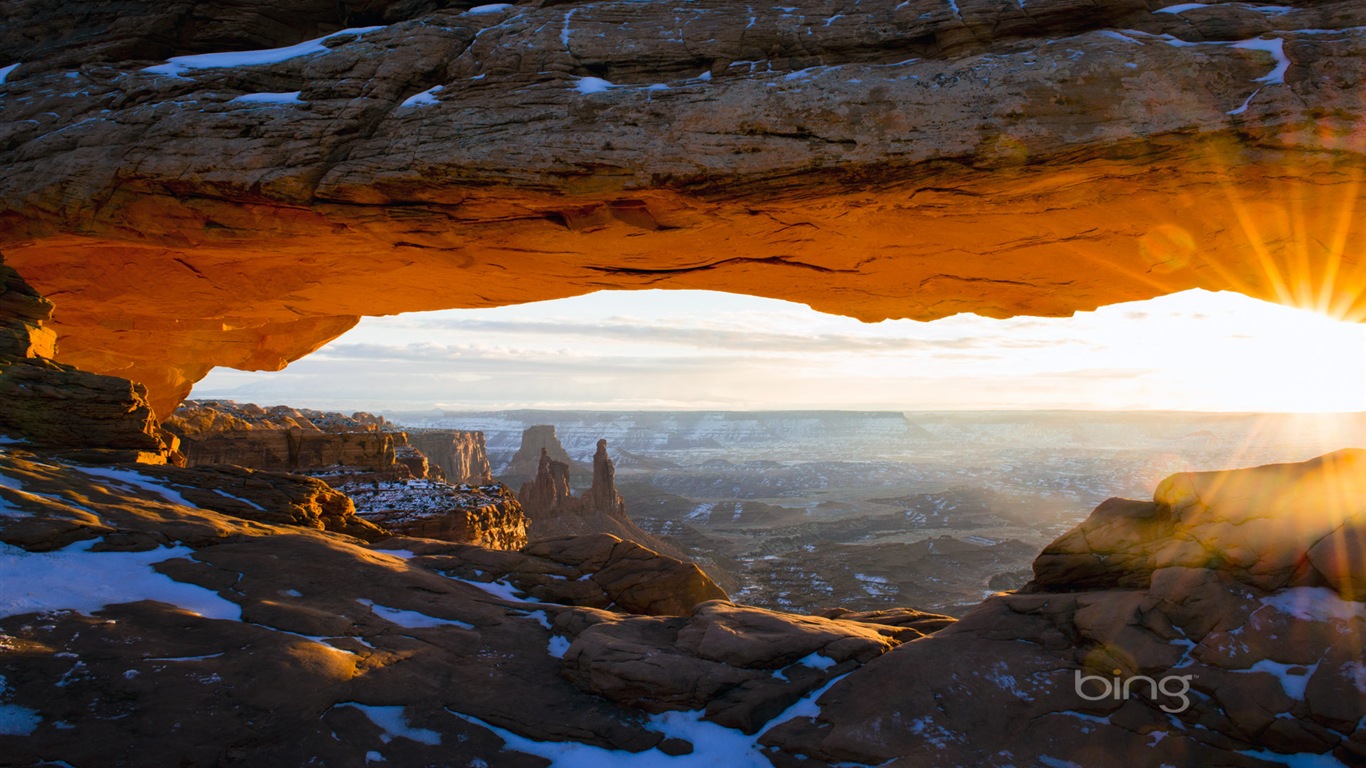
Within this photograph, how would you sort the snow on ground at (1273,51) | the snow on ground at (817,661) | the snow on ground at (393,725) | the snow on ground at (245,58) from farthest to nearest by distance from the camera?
the snow on ground at (245,58)
the snow on ground at (1273,51)
the snow on ground at (817,661)
the snow on ground at (393,725)

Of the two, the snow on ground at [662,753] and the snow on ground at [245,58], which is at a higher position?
the snow on ground at [245,58]

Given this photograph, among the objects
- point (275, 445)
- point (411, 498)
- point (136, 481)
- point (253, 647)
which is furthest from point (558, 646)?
point (275, 445)

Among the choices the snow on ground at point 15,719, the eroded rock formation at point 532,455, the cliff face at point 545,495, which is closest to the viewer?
the snow on ground at point 15,719

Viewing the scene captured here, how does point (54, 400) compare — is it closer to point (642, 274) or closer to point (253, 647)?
point (253, 647)

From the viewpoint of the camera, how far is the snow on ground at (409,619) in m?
9.74

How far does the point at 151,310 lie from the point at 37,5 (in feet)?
23.9

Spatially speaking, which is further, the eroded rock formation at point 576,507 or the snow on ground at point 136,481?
the eroded rock formation at point 576,507

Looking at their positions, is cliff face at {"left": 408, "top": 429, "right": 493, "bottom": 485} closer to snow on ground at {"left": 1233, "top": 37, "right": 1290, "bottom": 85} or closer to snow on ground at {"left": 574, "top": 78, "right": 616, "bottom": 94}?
snow on ground at {"left": 574, "top": 78, "right": 616, "bottom": 94}

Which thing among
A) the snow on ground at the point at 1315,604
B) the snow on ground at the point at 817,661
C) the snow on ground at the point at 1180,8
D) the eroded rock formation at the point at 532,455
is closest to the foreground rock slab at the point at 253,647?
the snow on ground at the point at 817,661

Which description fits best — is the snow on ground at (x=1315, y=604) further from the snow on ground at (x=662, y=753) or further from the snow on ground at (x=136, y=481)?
the snow on ground at (x=136, y=481)

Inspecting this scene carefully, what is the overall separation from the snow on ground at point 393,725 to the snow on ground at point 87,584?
237cm

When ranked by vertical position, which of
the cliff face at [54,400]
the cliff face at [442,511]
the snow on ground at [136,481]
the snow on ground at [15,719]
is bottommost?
the cliff face at [442,511]

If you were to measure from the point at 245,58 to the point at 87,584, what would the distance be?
10830 mm

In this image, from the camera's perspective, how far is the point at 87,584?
Answer: 338 inches
